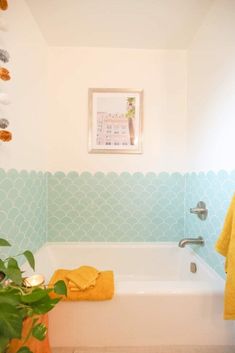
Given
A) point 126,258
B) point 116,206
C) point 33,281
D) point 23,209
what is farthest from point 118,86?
point 33,281

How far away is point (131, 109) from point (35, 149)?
93 cm

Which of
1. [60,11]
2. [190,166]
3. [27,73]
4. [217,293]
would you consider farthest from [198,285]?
[60,11]

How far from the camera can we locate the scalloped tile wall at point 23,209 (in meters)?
1.25

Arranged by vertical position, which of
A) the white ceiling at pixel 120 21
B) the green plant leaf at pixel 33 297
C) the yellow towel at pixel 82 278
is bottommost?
the yellow towel at pixel 82 278

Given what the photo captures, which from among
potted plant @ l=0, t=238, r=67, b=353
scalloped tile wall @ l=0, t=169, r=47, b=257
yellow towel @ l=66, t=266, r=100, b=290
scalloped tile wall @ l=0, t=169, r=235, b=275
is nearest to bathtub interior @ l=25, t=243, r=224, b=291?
scalloped tile wall @ l=0, t=169, r=235, b=275

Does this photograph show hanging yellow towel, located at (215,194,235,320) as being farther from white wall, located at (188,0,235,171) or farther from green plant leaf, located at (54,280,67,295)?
green plant leaf, located at (54,280,67,295)

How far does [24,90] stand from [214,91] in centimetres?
131

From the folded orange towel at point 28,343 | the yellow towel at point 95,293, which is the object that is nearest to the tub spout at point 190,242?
the yellow towel at point 95,293

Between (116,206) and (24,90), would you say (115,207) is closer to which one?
(116,206)

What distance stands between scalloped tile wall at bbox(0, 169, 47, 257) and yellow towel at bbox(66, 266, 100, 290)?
0.41 metres

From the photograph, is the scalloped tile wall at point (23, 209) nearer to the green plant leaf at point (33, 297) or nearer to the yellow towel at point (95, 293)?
the yellow towel at point (95, 293)

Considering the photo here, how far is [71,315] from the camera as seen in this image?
115cm

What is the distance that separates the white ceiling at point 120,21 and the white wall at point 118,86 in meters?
0.10

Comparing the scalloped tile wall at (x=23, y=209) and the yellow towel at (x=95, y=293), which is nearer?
the yellow towel at (x=95, y=293)
